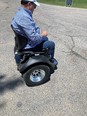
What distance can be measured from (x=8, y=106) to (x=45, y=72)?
3.81 ft

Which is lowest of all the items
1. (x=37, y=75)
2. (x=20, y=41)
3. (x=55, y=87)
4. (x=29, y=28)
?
(x=55, y=87)

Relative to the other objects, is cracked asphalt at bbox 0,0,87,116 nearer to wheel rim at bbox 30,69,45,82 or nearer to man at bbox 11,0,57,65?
wheel rim at bbox 30,69,45,82

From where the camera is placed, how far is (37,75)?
230 inches

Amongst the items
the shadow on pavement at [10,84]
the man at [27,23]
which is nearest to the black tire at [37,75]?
the shadow on pavement at [10,84]

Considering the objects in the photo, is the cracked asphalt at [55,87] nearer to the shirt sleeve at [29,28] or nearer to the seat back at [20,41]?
the seat back at [20,41]

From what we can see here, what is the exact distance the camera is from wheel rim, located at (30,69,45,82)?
18.8 ft

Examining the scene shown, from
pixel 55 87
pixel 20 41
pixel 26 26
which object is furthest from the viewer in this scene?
pixel 55 87

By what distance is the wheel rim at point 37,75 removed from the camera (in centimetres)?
574

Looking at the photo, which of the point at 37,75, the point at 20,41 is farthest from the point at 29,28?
the point at 37,75

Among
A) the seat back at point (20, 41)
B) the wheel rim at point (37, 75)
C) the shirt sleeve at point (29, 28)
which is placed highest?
the shirt sleeve at point (29, 28)

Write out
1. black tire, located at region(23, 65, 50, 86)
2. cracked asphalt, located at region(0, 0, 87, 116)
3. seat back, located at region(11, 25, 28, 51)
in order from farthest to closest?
black tire, located at region(23, 65, 50, 86), seat back, located at region(11, 25, 28, 51), cracked asphalt, located at region(0, 0, 87, 116)

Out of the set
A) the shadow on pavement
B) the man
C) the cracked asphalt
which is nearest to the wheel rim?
the cracked asphalt

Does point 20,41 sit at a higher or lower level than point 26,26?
lower

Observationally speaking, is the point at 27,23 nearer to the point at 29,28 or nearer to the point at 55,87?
the point at 29,28
